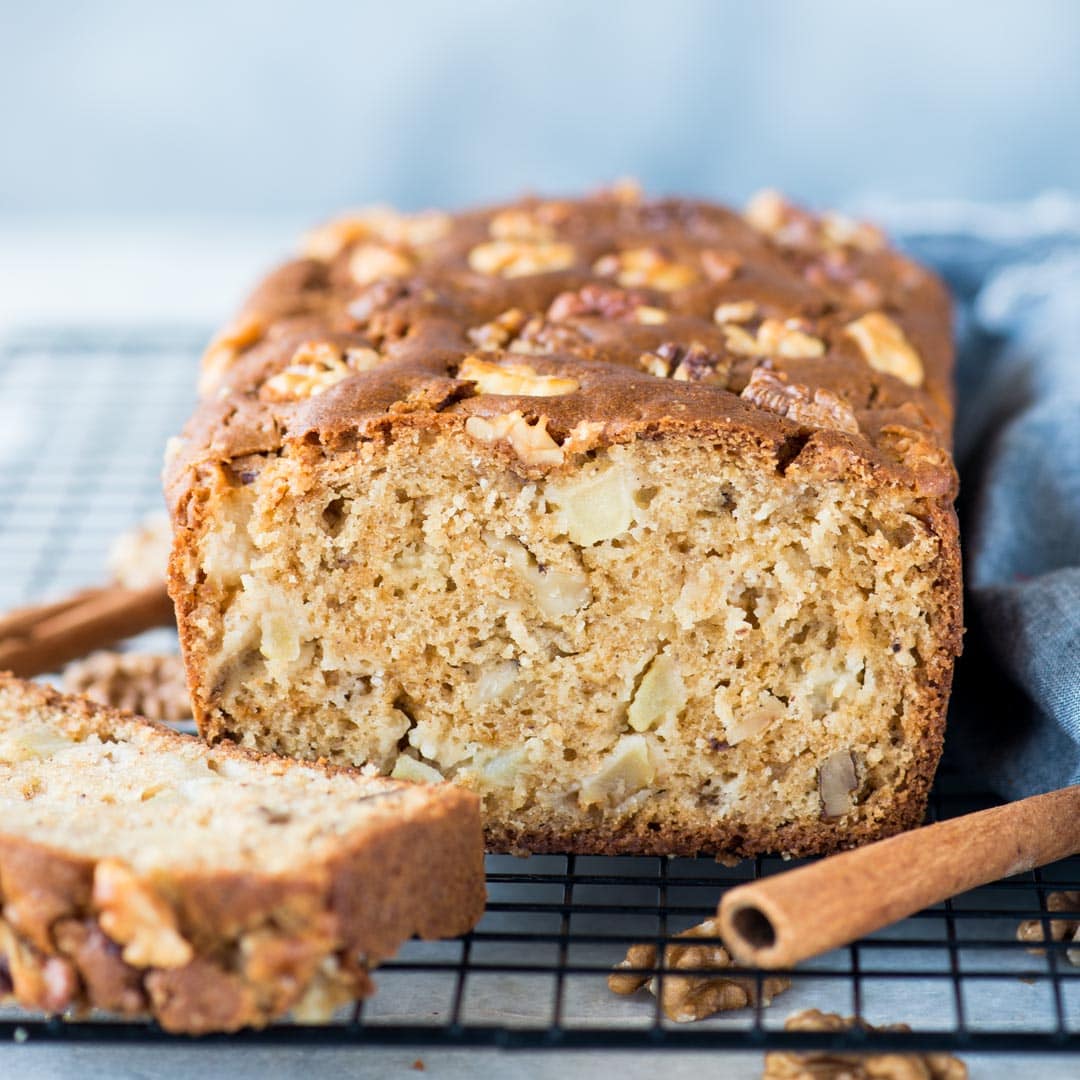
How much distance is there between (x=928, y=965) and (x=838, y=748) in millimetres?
418

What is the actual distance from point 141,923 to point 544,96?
19.0 feet

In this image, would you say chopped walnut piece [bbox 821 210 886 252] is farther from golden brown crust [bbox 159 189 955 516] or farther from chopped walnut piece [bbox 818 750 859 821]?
chopped walnut piece [bbox 818 750 859 821]

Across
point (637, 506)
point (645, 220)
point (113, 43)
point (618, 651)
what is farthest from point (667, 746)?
point (113, 43)

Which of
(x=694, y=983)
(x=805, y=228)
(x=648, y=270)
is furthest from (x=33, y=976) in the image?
(x=805, y=228)

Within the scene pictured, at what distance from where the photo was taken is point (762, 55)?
720cm

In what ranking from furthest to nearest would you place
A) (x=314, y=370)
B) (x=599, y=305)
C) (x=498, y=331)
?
1. (x=599, y=305)
2. (x=498, y=331)
3. (x=314, y=370)

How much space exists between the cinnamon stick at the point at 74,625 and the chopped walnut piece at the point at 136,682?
0.06 meters

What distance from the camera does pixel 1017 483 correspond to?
3764 mm

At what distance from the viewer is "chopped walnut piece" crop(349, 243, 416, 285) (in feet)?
12.4

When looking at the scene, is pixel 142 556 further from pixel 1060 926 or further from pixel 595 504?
pixel 1060 926

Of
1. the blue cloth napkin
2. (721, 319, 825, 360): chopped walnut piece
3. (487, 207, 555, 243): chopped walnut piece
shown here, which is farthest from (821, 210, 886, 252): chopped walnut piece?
(721, 319, 825, 360): chopped walnut piece

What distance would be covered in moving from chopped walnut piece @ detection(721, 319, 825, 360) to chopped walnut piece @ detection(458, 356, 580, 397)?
497 millimetres

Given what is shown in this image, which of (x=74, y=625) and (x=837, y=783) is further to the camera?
(x=74, y=625)

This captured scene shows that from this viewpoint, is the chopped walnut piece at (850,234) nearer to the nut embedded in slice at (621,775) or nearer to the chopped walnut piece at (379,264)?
the chopped walnut piece at (379,264)
